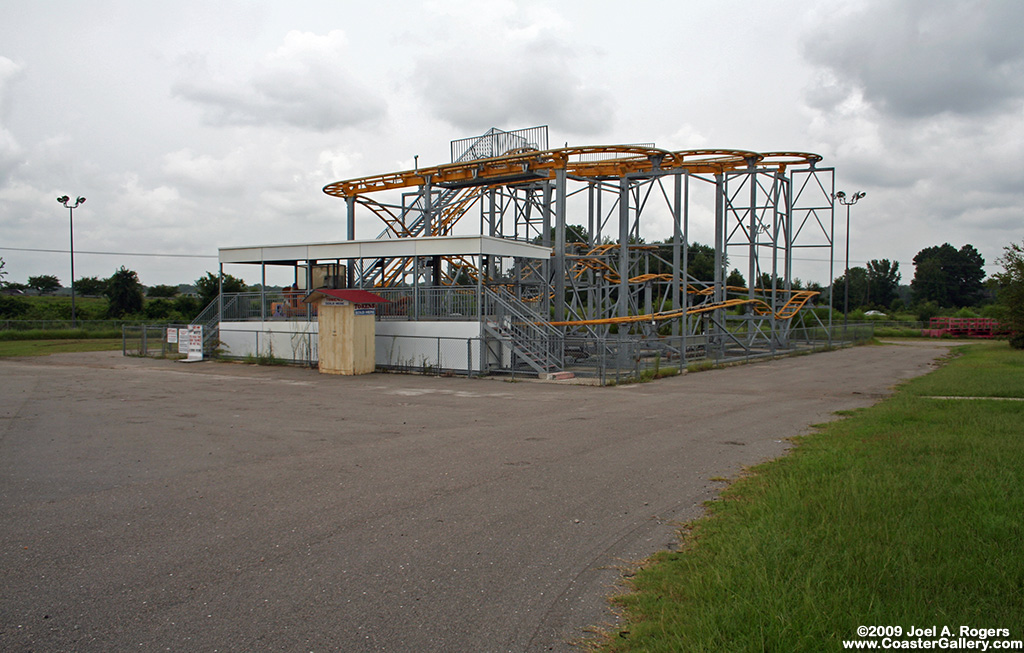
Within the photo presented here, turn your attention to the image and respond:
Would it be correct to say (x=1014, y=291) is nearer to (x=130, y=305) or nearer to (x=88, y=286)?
(x=130, y=305)

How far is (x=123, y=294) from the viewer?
6544 cm

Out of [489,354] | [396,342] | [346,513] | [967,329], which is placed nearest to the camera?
[346,513]

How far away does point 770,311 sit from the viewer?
118 feet

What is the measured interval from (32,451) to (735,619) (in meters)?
10.8

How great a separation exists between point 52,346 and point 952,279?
121 meters

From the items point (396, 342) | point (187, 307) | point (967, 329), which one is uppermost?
point (187, 307)

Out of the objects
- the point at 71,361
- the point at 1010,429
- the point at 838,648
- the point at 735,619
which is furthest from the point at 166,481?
the point at 71,361

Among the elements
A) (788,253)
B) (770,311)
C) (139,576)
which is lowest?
(139,576)

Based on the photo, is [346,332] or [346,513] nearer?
[346,513]

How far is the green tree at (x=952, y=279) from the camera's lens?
359 ft

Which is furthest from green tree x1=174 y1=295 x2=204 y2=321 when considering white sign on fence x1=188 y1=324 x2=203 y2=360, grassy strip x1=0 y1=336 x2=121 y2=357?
white sign on fence x1=188 y1=324 x2=203 y2=360

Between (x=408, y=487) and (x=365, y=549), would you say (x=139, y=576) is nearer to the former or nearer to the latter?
(x=365, y=549)

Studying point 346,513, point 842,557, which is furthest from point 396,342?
point 842,557

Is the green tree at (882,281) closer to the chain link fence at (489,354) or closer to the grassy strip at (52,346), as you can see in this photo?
the chain link fence at (489,354)
